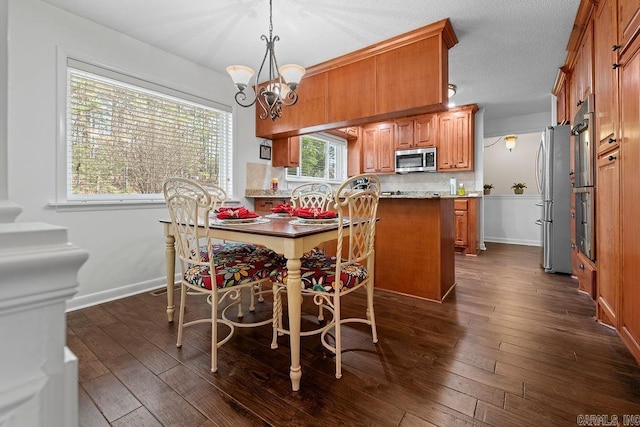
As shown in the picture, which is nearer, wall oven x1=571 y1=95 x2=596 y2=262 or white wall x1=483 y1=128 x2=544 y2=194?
Result: wall oven x1=571 y1=95 x2=596 y2=262

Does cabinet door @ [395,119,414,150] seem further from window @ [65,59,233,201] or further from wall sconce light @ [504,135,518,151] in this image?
window @ [65,59,233,201]

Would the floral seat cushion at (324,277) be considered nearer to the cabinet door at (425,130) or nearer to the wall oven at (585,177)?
the wall oven at (585,177)

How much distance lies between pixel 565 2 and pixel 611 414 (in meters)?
2.72

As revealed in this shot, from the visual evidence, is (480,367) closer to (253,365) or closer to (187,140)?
(253,365)

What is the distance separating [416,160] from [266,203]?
8.86 feet

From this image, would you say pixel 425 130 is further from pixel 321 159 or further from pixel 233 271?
pixel 233 271

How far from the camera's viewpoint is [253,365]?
1.60 metres

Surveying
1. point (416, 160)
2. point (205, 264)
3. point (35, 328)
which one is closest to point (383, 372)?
point (205, 264)

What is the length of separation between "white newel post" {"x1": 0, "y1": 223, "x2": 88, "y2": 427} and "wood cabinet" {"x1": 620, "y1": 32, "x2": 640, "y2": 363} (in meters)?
2.13

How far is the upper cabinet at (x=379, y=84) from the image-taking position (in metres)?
2.63

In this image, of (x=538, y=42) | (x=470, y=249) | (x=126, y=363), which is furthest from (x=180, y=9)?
(x=470, y=249)

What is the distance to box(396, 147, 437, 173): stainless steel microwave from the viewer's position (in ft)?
16.1

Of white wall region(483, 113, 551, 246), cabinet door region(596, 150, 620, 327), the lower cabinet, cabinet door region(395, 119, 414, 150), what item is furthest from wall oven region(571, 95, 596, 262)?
white wall region(483, 113, 551, 246)

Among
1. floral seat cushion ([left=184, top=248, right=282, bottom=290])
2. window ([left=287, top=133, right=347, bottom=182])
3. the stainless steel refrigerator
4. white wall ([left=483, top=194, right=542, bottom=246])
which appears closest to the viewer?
floral seat cushion ([left=184, top=248, right=282, bottom=290])
